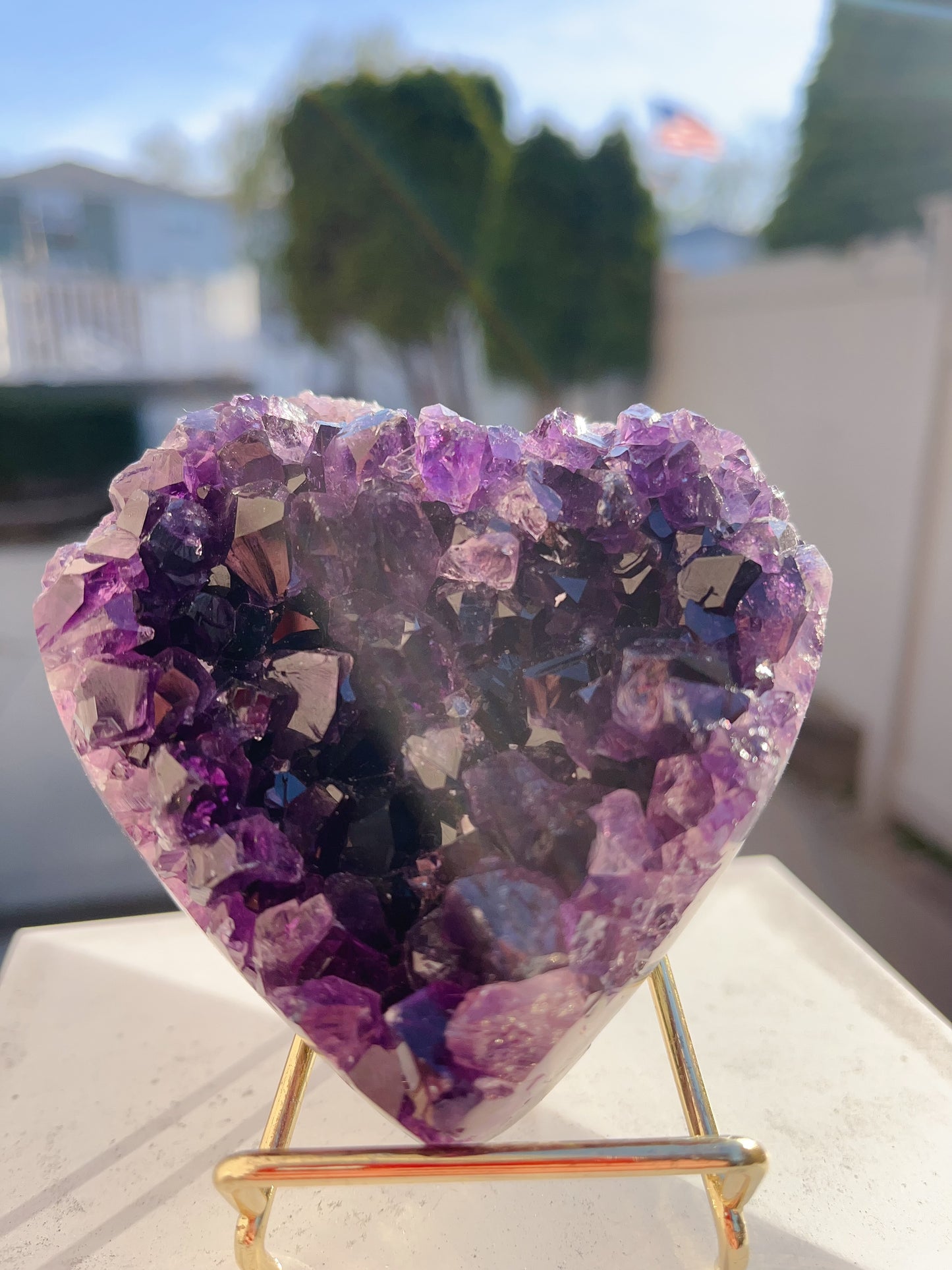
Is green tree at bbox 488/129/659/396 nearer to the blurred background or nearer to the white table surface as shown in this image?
the blurred background

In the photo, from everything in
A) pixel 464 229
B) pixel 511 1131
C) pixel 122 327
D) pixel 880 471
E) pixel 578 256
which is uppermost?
pixel 464 229

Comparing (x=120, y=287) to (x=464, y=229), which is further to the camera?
(x=120, y=287)

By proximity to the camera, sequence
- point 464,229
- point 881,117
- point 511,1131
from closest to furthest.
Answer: point 511,1131
point 881,117
point 464,229

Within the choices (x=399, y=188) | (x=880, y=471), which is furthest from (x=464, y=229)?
(x=880, y=471)

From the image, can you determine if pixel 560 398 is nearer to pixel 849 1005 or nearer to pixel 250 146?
pixel 250 146

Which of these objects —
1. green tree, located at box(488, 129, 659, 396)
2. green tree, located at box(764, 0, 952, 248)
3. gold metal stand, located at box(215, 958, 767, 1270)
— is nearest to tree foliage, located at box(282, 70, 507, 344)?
green tree, located at box(488, 129, 659, 396)

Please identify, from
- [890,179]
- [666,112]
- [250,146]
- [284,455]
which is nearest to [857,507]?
[890,179]

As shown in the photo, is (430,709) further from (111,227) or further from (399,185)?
(111,227)
